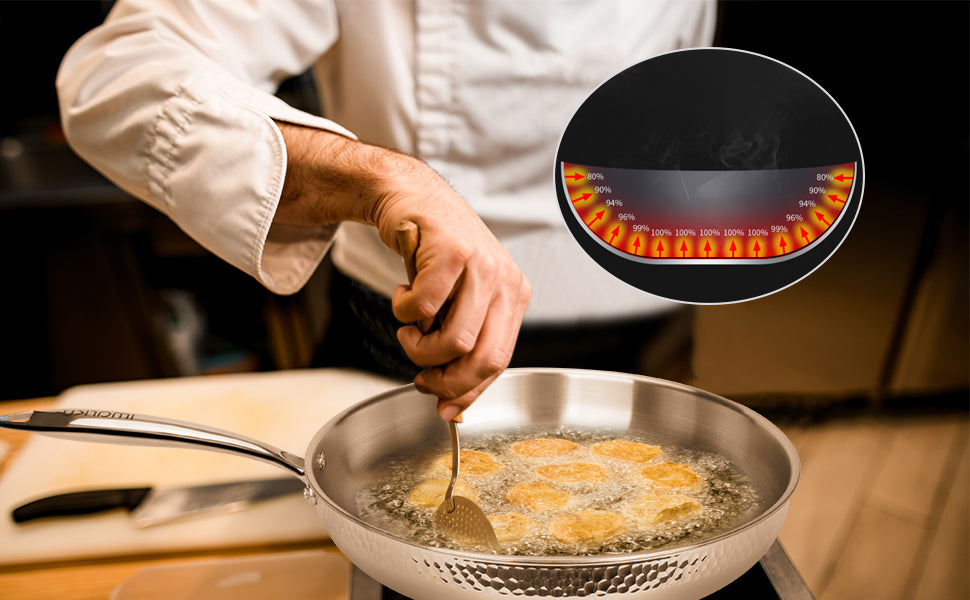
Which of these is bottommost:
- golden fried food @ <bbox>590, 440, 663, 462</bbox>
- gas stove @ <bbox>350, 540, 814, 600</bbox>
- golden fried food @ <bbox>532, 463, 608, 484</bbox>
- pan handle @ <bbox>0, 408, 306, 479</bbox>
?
gas stove @ <bbox>350, 540, 814, 600</bbox>

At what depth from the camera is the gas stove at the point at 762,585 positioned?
14.3 inches

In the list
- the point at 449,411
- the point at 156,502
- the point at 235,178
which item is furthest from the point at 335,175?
the point at 156,502

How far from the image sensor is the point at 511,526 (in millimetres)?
357

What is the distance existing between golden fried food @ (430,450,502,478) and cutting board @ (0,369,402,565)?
6 centimetres

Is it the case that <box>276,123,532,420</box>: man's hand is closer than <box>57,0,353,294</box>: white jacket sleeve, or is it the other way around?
<box>276,123,532,420</box>: man's hand

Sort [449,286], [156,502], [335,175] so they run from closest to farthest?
1. [449,286]
2. [335,175]
3. [156,502]

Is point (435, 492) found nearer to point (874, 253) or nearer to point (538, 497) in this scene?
point (538, 497)

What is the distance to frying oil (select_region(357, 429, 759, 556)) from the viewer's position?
0.35 m

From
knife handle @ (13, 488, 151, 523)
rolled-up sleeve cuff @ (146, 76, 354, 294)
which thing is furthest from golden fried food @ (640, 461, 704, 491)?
knife handle @ (13, 488, 151, 523)

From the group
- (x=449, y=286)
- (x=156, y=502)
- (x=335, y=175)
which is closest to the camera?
(x=449, y=286)

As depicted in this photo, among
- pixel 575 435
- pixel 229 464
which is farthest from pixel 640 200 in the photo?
pixel 229 464

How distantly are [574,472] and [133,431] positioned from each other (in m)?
0.22

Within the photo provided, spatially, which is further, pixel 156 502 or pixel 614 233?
pixel 156 502

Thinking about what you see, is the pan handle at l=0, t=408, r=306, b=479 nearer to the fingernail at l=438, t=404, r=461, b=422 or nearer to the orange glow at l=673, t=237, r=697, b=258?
the fingernail at l=438, t=404, r=461, b=422
